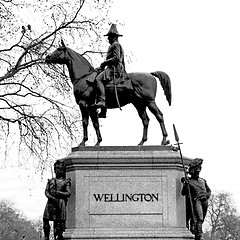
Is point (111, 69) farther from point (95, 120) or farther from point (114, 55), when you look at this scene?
point (95, 120)

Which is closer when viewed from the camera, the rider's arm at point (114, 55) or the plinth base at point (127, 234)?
the plinth base at point (127, 234)

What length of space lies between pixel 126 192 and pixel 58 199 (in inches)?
61.5

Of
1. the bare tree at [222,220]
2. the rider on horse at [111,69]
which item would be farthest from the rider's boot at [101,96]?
the bare tree at [222,220]

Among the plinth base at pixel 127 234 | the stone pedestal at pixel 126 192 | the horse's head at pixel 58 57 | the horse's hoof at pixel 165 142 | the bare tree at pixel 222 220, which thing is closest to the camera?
the plinth base at pixel 127 234

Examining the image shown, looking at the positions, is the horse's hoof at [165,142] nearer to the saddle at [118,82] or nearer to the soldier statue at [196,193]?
the soldier statue at [196,193]

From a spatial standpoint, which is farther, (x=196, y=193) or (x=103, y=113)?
(x=103, y=113)

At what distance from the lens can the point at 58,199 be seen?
64.8 ft

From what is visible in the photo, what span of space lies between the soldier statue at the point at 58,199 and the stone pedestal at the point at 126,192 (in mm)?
235

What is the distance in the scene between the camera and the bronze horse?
20922 millimetres

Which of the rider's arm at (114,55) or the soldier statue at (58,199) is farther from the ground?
the rider's arm at (114,55)

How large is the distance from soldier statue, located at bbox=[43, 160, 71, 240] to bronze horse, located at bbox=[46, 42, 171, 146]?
3.97 ft

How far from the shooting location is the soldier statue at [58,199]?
19.7 m

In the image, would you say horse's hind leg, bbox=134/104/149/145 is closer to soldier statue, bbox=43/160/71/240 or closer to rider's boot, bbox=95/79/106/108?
rider's boot, bbox=95/79/106/108

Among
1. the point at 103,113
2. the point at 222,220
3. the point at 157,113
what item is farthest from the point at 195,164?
the point at 222,220
